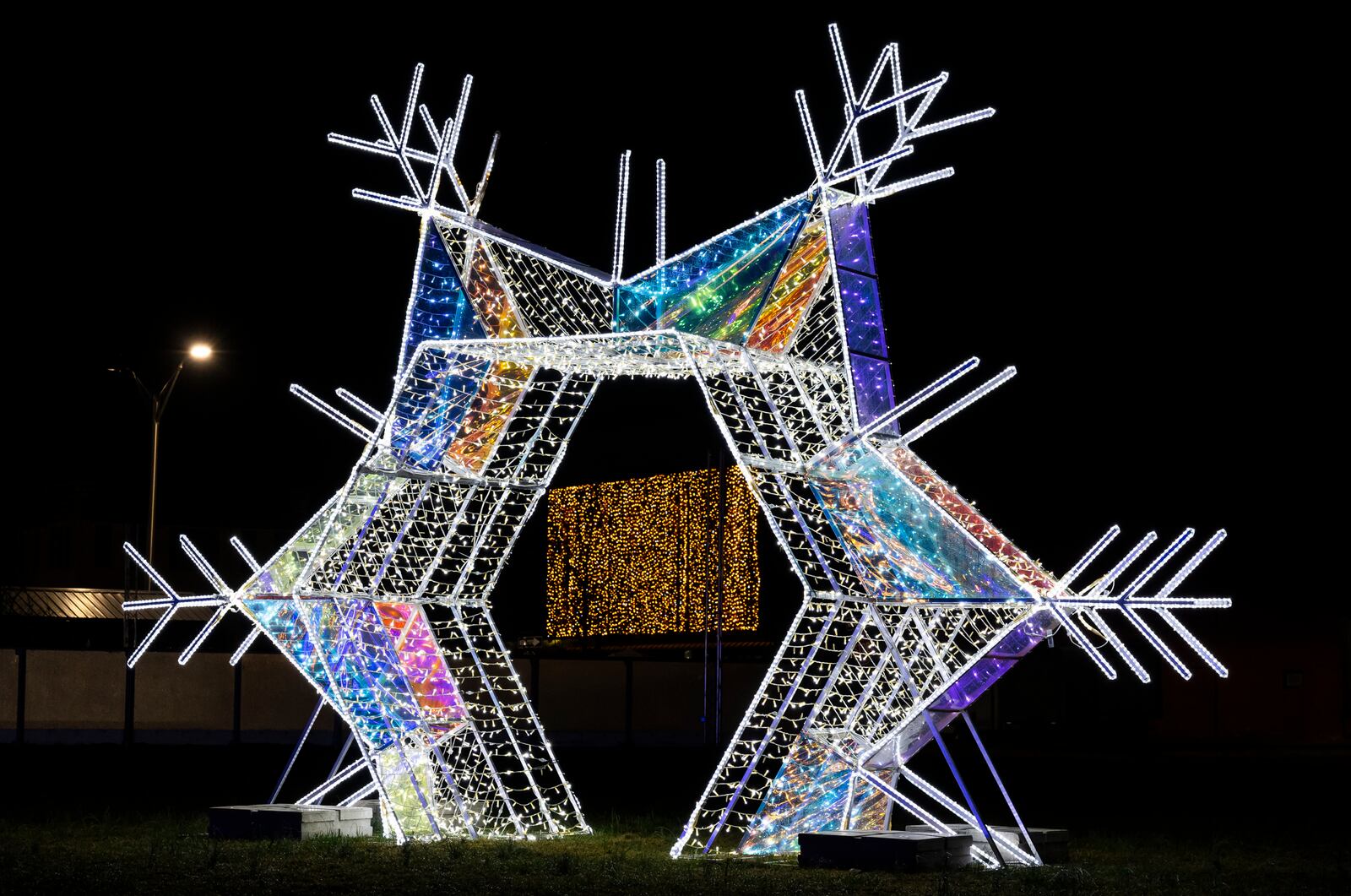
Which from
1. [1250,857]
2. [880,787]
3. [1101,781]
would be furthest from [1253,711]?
[880,787]

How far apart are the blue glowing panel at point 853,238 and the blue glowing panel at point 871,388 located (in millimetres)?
558

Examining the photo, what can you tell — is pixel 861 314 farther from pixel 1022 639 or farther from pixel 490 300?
pixel 490 300

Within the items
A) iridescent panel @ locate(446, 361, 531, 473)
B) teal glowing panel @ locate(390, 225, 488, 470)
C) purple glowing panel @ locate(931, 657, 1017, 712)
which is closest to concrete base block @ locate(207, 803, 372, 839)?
teal glowing panel @ locate(390, 225, 488, 470)

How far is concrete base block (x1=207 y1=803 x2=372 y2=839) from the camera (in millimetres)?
11758

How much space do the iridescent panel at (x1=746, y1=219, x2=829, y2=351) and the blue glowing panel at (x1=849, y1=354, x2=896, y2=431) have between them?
0.54m

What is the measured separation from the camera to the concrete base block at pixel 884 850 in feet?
33.3

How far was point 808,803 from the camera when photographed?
436 inches

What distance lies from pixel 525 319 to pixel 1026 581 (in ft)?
12.7

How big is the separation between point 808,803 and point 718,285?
332 centimetres

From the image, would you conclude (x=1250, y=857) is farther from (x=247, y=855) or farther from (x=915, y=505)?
(x=247, y=855)

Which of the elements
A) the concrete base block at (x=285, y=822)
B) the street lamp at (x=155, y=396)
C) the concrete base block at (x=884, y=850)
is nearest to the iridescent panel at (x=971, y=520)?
the concrete base block at (x=884, y=850)

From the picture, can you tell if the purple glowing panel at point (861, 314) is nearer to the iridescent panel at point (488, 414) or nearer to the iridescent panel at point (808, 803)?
the iridescent panel at point (808, 803)

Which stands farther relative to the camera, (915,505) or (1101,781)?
(1101,781)

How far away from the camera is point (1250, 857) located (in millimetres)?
12008
